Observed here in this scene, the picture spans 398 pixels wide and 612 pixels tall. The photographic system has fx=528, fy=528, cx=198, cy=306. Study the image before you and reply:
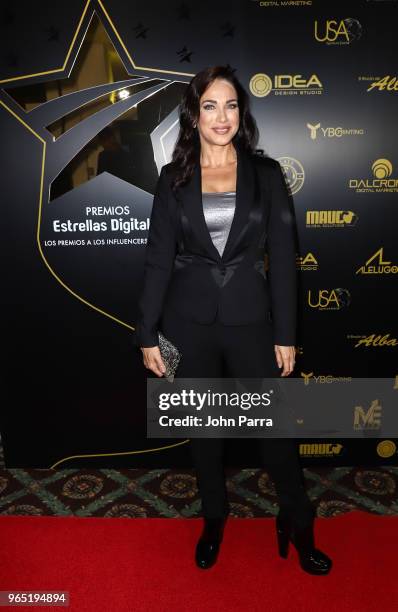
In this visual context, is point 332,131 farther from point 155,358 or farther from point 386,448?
point 386,448

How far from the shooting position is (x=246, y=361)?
2018 millimetres

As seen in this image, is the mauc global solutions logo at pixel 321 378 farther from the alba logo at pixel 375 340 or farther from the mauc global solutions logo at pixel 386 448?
the mauc global solutions logo at pixel 386 448

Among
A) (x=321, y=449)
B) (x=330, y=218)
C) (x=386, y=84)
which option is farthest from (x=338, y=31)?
(x=321, y=449)

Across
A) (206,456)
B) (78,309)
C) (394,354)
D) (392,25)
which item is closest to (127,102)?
(78,309)

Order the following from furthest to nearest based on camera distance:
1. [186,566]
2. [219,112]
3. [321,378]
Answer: [321,378]
[186,566]
[219,112]

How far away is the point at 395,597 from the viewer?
1.97 m

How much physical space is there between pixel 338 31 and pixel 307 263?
1061 millimetres

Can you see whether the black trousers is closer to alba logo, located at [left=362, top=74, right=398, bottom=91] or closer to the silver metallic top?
the silver metallic top

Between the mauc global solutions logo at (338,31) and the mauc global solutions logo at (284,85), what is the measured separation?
0.54 ft

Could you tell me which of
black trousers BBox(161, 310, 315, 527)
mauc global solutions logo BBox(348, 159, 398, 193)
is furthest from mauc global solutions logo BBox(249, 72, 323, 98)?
black trousers BBox(161, 310, 315, 527)

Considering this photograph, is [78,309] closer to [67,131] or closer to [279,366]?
[67,131]

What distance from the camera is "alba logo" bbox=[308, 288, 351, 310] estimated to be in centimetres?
268

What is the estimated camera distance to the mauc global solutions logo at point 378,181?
2.53 metres

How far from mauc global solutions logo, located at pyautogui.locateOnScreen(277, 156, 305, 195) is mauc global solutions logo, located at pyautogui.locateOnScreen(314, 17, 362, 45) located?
54 centimetres
